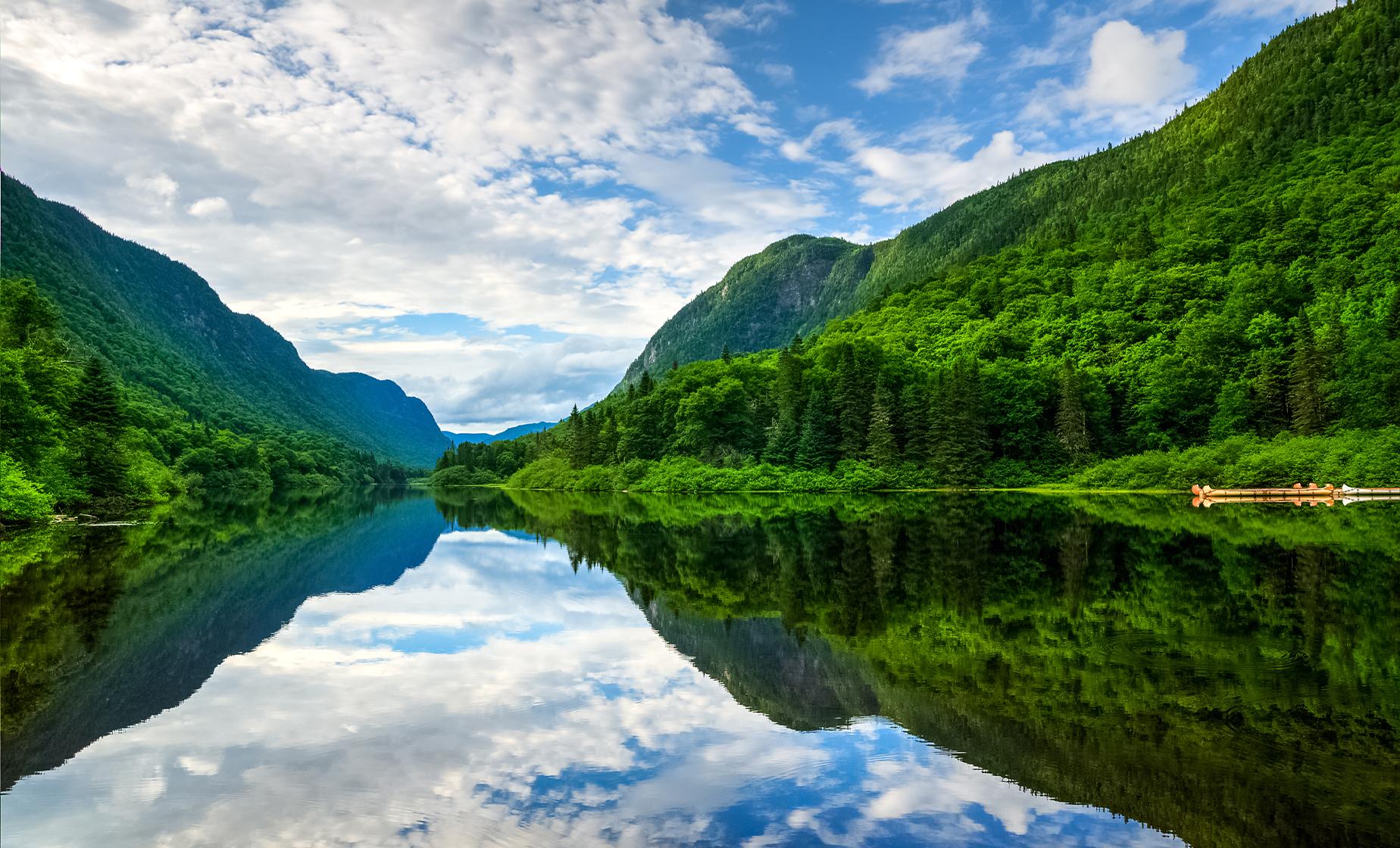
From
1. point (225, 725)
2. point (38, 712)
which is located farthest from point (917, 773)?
point (38, 712)

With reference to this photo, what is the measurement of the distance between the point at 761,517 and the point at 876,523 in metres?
8.03

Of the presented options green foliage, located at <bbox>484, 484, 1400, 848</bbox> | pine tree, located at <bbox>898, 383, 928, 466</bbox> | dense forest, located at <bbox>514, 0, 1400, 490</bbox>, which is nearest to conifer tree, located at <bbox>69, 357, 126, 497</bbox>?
green foliage, located at <bbox>484, 484, 1400, 848</bbox>

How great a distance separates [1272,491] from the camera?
5172 cm

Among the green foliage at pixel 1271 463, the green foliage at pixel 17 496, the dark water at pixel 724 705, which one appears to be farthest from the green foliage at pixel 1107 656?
the green foliage at pixel 1271 463

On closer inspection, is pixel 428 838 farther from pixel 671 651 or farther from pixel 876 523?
pixel 876 523

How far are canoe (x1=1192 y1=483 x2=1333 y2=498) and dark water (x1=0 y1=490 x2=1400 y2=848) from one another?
109 feet

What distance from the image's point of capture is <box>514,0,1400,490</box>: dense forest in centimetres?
6494

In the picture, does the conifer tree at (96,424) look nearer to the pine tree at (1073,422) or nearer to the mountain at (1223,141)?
the pine tree at (1073,422)

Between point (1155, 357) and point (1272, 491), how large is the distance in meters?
35.4

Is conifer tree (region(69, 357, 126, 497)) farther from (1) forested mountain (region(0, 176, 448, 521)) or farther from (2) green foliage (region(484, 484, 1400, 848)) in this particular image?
(2) green foliage (region(484, 484, 1400, 848))

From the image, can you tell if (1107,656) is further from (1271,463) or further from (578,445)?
(578,445)

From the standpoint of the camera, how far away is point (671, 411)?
101 m

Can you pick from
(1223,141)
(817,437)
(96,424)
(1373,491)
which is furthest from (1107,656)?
(1223,141)

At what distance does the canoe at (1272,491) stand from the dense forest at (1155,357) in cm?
304
